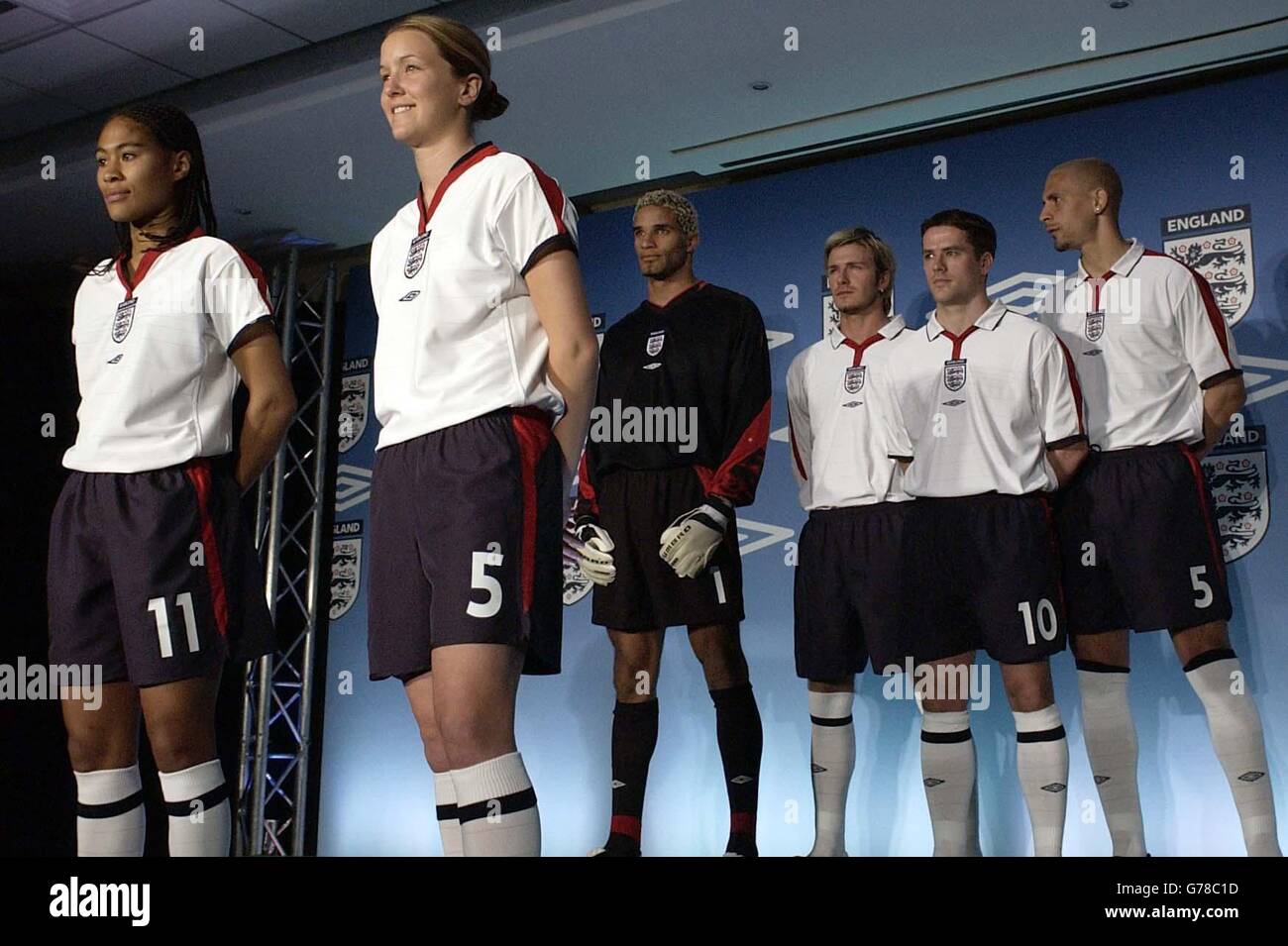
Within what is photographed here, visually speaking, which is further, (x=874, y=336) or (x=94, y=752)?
(x=874, y=336)

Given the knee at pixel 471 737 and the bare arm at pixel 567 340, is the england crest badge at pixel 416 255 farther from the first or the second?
the knee at pixel 471 737

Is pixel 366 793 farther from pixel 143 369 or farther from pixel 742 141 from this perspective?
pixel 143 369

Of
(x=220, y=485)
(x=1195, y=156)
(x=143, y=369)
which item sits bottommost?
(x=220, y=485)

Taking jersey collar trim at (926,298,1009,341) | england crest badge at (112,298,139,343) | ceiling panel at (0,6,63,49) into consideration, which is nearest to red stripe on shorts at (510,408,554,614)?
england crest badge at (112,298,139,343)

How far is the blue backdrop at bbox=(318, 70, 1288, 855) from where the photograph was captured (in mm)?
4414

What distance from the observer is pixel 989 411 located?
3.74m

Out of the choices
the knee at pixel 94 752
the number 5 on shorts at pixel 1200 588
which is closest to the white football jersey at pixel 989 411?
the number 5 on shorts at pixel 1200 588

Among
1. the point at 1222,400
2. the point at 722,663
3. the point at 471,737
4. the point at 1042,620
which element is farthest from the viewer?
the point at 722,663

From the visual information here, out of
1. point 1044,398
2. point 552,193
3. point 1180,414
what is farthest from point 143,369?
point 1180,414

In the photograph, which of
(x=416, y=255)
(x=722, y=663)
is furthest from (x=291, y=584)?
(x=416, y=255)

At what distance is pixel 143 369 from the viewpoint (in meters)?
2.59

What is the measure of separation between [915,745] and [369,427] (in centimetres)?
276

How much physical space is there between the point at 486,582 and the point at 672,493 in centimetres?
200

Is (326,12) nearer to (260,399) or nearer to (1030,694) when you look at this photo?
(260,399)
